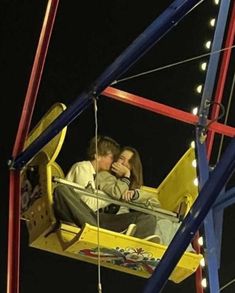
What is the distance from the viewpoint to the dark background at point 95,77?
4.49 m

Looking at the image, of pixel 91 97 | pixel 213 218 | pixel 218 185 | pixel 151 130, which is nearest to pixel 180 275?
pixel 213 218

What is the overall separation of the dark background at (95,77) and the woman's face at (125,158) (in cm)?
104

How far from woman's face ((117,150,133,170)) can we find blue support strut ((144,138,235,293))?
1.33m

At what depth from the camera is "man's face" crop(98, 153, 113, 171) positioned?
335cm

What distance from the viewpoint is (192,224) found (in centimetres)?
207

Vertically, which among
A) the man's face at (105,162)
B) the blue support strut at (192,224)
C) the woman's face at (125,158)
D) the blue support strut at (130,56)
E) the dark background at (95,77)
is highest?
the dark background at (95,77)

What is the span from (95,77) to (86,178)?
145 centimetres

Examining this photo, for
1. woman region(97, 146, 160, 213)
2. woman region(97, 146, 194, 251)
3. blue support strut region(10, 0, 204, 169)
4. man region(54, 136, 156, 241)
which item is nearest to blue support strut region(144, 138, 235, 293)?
blue support strut region(10, 0, 204, 169)

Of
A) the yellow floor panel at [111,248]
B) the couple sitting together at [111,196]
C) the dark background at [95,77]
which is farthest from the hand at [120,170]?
the dark background at [95,77]

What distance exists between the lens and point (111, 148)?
11.2 ft

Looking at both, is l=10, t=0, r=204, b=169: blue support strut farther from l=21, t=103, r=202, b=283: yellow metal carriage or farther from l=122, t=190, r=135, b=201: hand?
l=122, t=190, r=135, b=201: hand

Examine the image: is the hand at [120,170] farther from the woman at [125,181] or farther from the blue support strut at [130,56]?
the blue support strut at [130,56]

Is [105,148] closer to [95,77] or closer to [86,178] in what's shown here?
[86,178]

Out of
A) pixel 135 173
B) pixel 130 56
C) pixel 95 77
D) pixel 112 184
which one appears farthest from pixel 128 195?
pixel 95 77
